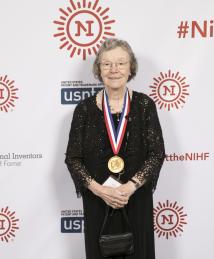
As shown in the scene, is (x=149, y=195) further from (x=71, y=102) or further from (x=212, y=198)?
(x=71, y=102)

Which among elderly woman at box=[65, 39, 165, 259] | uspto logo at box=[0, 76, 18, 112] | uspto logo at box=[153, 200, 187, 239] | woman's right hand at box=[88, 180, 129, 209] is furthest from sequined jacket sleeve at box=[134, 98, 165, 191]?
uspto logo at box=[0, 76, 18, 112]

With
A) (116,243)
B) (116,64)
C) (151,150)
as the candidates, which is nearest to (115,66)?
(116,64)

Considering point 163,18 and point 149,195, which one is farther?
point 163,18

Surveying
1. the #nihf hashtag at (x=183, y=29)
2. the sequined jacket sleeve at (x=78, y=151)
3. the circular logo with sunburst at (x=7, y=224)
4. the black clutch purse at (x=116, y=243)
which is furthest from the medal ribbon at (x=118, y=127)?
the circular logo with sunburst at (x=7, y=224)

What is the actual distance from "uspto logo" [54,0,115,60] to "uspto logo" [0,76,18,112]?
0.36m

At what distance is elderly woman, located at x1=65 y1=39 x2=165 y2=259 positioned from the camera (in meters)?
1.64

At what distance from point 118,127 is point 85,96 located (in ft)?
1.76

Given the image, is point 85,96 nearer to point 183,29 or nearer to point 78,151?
point 78,151

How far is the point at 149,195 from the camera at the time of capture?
1.71 metres

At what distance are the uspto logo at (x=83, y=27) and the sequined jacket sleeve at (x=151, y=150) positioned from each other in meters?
0.63

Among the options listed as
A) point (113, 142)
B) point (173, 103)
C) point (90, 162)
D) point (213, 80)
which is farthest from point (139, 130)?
point (213, 80)

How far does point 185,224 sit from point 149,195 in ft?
1.92

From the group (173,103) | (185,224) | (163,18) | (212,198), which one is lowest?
(185,224)

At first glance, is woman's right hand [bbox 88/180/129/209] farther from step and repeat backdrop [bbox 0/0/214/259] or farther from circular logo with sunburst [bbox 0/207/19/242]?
circular logo with sunburst [bbox 0/207/19/242]
